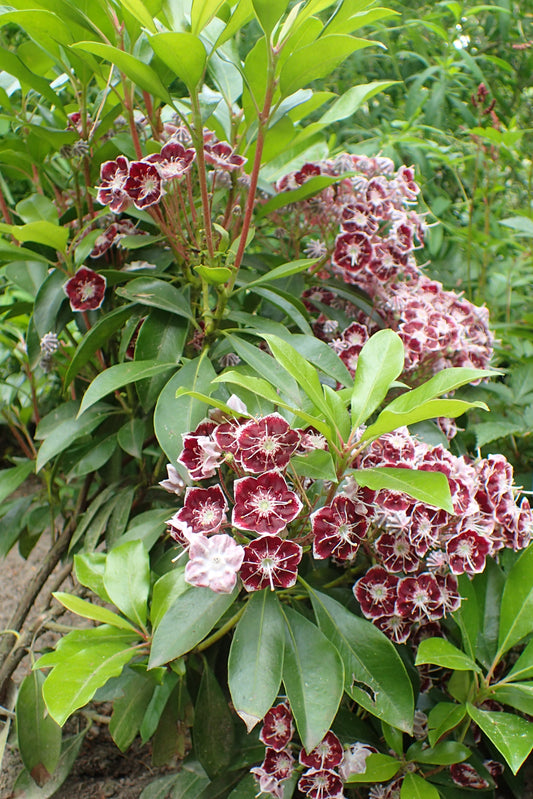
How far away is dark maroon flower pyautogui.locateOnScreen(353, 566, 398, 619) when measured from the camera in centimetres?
109

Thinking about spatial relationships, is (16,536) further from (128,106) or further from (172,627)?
(128,106)

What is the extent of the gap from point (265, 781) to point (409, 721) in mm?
288

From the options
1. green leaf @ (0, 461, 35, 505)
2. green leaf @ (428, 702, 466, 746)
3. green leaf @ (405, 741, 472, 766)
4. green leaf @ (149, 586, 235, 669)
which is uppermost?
green leaf @ (149, 586, 235, 669)

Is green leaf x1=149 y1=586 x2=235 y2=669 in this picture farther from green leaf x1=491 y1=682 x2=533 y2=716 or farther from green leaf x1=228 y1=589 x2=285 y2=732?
green leaf x1=491 y1=682 x2=533 y2=716

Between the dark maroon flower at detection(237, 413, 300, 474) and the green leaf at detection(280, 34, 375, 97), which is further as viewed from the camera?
the green leaf at detection(280, 34, 375, 97)

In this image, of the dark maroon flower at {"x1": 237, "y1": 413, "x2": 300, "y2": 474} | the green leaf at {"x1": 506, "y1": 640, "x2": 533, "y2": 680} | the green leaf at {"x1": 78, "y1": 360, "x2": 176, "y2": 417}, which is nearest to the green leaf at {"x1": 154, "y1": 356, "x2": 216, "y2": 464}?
the green leaf at {"x1": 78, "y1": 360, "x2": 176, "y2": 417}

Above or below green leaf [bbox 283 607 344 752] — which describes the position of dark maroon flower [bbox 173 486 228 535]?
above

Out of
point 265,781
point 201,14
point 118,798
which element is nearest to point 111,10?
point 201,14

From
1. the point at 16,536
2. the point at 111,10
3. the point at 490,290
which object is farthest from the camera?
the point at 490,290

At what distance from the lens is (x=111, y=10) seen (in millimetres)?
1188

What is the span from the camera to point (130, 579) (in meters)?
1.05

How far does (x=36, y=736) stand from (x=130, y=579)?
437 mm

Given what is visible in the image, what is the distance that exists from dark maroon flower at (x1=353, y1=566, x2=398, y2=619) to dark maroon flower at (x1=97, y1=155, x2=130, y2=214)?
29.2 inches

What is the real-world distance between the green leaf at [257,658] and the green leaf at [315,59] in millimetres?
782
